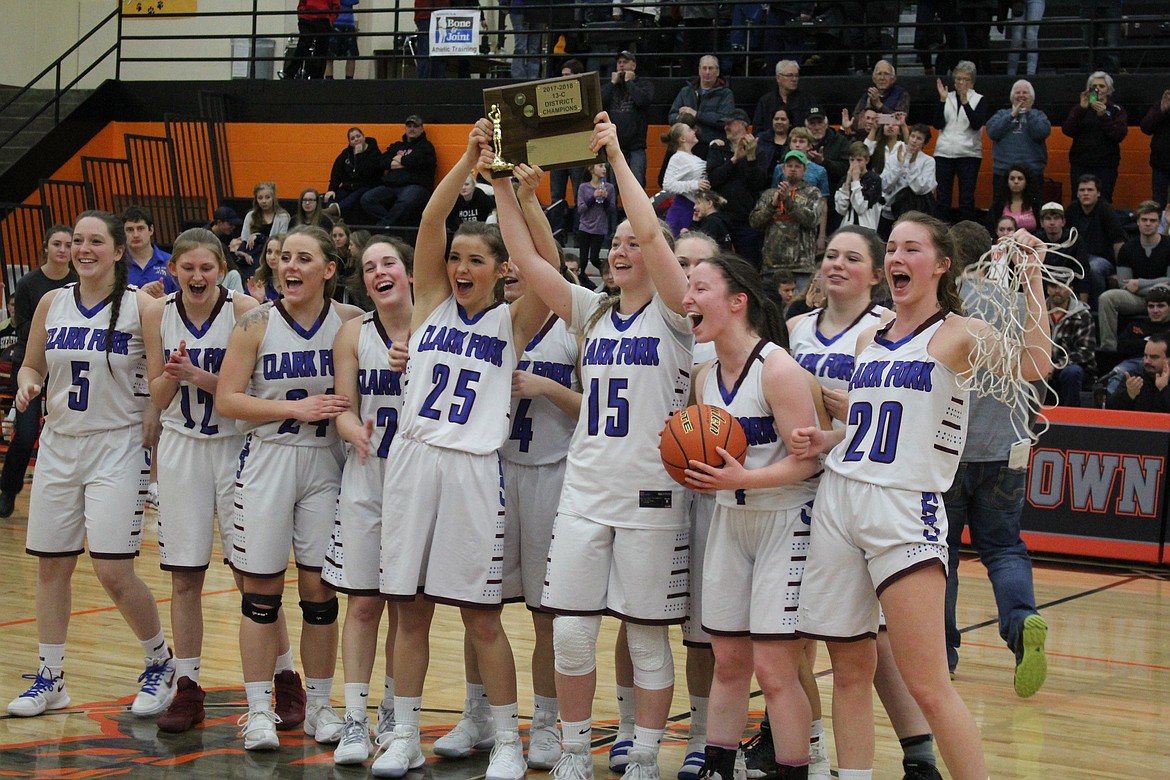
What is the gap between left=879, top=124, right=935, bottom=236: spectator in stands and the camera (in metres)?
12.0

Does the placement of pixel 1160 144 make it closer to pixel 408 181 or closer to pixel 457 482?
pixel 408 181

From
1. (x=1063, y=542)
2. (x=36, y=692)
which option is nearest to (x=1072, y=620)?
(x=1063, y=542)

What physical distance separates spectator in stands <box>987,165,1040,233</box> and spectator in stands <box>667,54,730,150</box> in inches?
111

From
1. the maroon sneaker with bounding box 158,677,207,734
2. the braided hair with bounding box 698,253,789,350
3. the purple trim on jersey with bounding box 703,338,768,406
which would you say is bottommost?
the maroon sneaker with bounding box 158,677,207,734

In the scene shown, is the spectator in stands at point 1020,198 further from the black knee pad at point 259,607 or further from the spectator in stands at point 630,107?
the black knee pad at point 259,607

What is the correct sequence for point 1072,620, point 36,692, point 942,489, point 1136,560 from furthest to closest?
point 1136,560
point 1072,620
point 36,692
point 942,489

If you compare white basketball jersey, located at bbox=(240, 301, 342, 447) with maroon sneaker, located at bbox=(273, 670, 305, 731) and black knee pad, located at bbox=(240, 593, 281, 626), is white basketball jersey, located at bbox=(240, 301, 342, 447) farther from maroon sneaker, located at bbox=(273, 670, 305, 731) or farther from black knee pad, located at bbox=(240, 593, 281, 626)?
maroon sneaker, located at bbox=(273, 670, 305, 731)

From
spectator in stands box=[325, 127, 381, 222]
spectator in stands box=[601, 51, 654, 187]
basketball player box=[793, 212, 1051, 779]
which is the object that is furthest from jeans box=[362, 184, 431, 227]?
basketball player box=[793, 212, 1051, 779]

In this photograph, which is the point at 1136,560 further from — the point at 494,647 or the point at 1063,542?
the point at 494,647

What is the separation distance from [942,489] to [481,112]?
1271 cm

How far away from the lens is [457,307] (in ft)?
16.2

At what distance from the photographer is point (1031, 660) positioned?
573cm

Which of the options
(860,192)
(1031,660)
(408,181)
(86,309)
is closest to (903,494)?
(1031,660)

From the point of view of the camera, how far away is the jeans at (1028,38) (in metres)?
13.8
